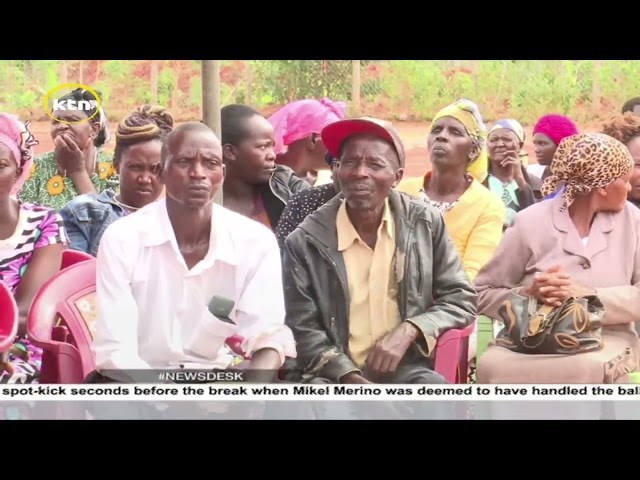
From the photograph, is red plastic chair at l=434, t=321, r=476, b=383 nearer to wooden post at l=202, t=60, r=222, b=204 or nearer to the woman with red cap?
the woman with red cap

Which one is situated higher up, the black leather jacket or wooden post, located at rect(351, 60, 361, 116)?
wooden post, located at rect(351, 60, 361, 116)

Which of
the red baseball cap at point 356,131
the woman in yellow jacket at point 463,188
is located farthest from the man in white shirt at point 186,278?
the woman in yellow jacket at point 463,188

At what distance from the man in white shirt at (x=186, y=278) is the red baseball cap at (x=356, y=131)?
0.57 m

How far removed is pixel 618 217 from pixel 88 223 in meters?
2.77

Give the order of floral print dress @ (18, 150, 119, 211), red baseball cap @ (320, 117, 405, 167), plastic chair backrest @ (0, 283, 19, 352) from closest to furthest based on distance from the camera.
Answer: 1. red baseball cap @ (320, 117, 405, 167)
2. plastic chair backrest @ (0, 283, 19, 352)
3. floral print dress @ (18, 150, 119, 211)

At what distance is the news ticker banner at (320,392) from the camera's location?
22.5ft

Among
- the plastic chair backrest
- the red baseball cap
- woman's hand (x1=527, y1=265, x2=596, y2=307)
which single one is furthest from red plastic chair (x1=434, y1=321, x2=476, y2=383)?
the plastic chair backrest

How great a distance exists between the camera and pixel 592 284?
6.89 m

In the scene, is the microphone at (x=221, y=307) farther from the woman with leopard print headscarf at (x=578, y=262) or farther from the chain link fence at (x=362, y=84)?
the woman with leopard print headscarf at (x=578, y=262)

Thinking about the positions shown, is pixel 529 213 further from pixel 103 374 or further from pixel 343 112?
pixel 103 374

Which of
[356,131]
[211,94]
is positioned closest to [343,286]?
[356,131]

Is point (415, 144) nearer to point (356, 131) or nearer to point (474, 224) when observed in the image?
point (356, 131)

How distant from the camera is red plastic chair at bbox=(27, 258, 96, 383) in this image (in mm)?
6875

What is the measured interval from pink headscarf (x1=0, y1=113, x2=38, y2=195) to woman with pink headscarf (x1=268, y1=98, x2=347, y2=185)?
1.28 m
